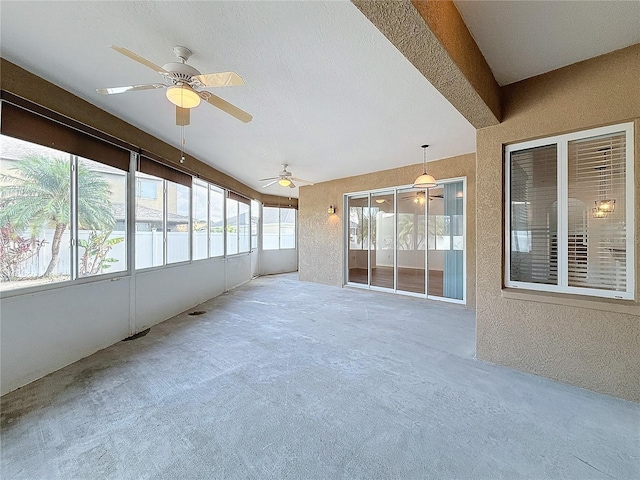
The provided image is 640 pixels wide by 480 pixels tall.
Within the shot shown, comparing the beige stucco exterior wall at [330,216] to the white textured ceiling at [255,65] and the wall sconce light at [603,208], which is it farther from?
the wall sconce light at [603,208]

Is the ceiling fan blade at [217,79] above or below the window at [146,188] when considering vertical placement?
above

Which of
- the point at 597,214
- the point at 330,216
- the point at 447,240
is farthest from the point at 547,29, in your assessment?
the point at 330,216

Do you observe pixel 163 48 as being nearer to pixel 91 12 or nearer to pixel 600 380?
pixel 91 12

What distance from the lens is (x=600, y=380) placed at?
2279 millimetres

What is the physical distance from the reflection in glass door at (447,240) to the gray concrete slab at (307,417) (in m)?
2.19

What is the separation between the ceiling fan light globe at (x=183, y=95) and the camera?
219 centimetres

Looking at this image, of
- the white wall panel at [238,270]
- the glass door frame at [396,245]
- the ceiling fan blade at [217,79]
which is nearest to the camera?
the ceiling fan blade at [217,79]

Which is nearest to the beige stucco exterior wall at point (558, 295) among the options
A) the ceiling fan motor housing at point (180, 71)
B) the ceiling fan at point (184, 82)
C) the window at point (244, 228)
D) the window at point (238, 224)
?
the ceiling fan at point (184, 82)

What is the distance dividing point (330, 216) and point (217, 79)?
5357mm

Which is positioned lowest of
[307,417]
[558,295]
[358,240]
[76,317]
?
[307,417]

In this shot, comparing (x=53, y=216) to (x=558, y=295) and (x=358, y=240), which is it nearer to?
(x=558, y=295)

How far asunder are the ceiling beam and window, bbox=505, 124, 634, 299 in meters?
0.71

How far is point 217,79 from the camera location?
211cm

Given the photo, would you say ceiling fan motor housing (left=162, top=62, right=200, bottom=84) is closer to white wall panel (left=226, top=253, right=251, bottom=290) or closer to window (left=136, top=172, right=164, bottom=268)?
window (left=136, top=172, right=164, bottom=268)
